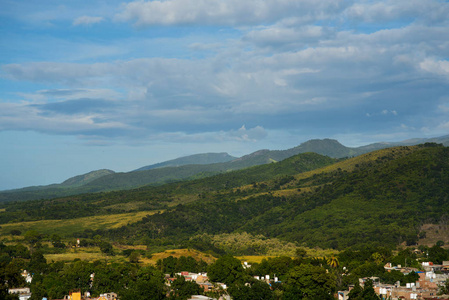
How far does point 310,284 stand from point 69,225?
13302 centimetres

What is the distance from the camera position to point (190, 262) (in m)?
105

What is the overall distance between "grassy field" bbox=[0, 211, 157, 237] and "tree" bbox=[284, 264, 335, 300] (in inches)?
4301

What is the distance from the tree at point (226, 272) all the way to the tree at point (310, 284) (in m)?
11.4

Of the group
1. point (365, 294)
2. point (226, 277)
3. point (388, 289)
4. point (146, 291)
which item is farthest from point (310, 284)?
point (146, 291)

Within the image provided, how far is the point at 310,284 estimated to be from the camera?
70.6m

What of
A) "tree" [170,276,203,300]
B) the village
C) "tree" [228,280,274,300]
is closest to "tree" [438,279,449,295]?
the village

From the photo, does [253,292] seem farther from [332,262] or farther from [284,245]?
[284,245]

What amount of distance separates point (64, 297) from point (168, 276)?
20.8 metres

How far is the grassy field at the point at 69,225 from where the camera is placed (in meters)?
172

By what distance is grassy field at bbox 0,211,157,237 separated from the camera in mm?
171800

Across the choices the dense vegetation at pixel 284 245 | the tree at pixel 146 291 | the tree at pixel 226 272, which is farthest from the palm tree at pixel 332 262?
the tree at pixel 146 291

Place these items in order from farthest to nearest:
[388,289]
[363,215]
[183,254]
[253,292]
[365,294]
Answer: [363,215] → [183,254] → [253,292] → [388,289] → [365,294]

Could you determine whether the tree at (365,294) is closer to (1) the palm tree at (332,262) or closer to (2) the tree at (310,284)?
(2) the tree at (310,284)

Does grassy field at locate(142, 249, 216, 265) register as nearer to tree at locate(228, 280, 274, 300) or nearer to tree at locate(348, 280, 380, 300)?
tree at locate(228, 280, 274, 300)
